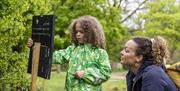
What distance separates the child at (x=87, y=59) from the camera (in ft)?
17.9

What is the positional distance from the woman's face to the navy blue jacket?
0.13 meters

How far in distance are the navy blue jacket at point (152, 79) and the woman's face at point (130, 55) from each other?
13cm

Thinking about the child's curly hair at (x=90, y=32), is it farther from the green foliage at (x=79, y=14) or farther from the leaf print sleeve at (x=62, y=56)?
the green foliage at (x=79, y=14)

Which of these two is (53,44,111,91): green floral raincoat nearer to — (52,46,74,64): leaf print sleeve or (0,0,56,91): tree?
(52,46,74,64): leaf print sleeve

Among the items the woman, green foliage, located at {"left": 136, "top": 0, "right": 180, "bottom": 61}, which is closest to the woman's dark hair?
the woman

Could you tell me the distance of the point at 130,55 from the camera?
13.1ft

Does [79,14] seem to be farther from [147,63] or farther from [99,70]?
[147,63]

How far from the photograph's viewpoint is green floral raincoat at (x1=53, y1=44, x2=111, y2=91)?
17.9 ft

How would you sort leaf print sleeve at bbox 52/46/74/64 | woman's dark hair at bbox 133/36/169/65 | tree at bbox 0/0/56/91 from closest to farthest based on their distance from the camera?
woman's dark hair at bbox 133/36/169/65
leaf print sleeve at bbox 52/46/74/64
tree at bbox 0/0/56/91

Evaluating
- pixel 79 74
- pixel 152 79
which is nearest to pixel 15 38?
pixel 79 74

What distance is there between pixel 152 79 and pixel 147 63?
0.24 metres

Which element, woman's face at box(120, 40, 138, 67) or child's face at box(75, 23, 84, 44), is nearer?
woman's face at box(120, 40, 138, 67)

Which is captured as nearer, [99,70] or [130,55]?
[130,55]

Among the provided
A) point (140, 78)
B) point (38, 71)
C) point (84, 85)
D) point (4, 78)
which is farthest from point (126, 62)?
point (4, 78)
